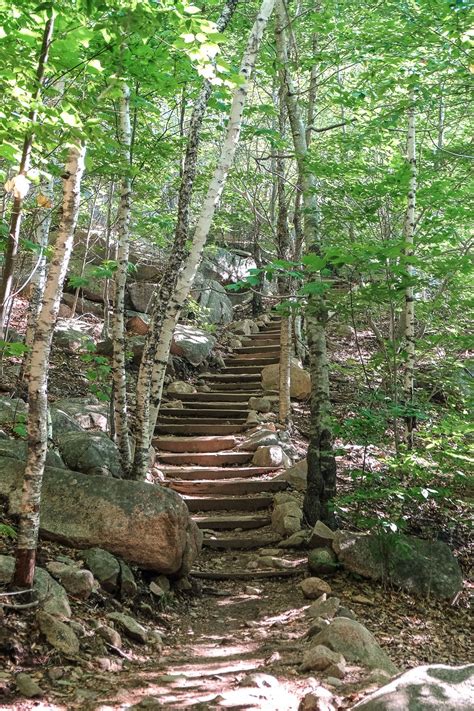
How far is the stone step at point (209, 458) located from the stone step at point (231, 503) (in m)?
1.20

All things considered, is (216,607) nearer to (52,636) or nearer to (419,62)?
(52,636)

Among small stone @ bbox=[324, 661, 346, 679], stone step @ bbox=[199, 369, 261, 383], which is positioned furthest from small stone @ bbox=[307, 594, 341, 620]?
stone step @ bbox=[199, 369, 261, 383]

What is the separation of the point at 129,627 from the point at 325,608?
1.79m

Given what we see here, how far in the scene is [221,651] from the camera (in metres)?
4.19

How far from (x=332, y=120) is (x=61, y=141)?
63.2 feet

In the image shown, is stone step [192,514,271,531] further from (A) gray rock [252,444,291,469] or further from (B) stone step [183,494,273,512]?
(A) gray rock [252,444,291,469]

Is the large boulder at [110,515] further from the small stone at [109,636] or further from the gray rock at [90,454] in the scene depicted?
the gray rock at [90,454]

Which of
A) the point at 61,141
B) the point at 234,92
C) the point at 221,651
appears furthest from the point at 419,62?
the point at 221,651

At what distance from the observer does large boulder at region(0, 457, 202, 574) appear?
15.2 ft

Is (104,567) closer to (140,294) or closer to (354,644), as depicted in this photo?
(354,644)

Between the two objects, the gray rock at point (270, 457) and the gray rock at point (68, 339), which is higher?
the gray rock at point (68, 339)

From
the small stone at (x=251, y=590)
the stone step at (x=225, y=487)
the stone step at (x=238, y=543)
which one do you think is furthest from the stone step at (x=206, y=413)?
the small stone at (x=251, y=590)

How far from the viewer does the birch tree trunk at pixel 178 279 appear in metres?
5.76

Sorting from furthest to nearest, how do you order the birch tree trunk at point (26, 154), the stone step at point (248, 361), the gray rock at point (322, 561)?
the stone step at point (248, 361) → the gray rock at point (322, 561) → the birch tree trunk at point (26, 154)
